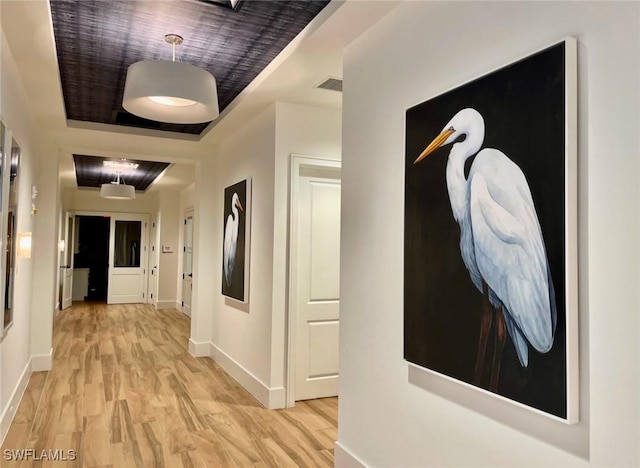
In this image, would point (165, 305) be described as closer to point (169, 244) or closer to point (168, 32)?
point (169, 244)

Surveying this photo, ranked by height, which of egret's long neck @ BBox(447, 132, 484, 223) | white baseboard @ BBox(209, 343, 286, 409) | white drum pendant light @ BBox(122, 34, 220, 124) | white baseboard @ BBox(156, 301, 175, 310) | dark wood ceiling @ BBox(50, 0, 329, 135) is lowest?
white baseboard @ BBox(156, 301, 175, 310)

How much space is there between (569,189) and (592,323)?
425 mm

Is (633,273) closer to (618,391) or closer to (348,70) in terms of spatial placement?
(618,391)

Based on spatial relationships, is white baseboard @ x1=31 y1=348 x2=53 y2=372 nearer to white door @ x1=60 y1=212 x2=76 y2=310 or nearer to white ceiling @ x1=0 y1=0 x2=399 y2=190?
white ceiling @ x1=0 y1=0 x2=399 y2=190

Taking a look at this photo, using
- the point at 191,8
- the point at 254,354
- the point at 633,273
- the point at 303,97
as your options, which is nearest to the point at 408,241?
the point at 633,273

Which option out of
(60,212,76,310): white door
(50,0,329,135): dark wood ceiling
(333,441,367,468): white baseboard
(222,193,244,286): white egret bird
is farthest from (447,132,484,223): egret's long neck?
(60,212,76,310): white door

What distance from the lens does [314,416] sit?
3.76 meters

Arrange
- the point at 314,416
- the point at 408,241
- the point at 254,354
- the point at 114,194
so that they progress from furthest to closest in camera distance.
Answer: the point at 114,194 < the point at 254,354 < the point at 314,416 < the point at 408,241

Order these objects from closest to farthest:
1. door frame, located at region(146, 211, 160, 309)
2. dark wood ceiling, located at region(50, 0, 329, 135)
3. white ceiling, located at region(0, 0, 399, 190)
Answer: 1. white ceiling, located at region(0, 0, 399, 190)
2. dark wood ceiling, located at region(50, 0, 329, 135)
3. door frame, located at region(146, 211, 160, 309)

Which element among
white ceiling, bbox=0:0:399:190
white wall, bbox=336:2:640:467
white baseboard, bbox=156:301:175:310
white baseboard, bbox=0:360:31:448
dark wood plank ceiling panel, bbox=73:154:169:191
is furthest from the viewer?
white baseboard, bbox=156:301:175:310

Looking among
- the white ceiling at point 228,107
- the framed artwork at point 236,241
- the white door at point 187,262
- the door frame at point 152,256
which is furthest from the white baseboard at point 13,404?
the door frame at point 152,256

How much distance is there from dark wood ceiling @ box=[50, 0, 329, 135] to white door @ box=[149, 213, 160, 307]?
23.8 ft

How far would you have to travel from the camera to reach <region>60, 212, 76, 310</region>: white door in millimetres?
9930

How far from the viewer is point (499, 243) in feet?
5.56
